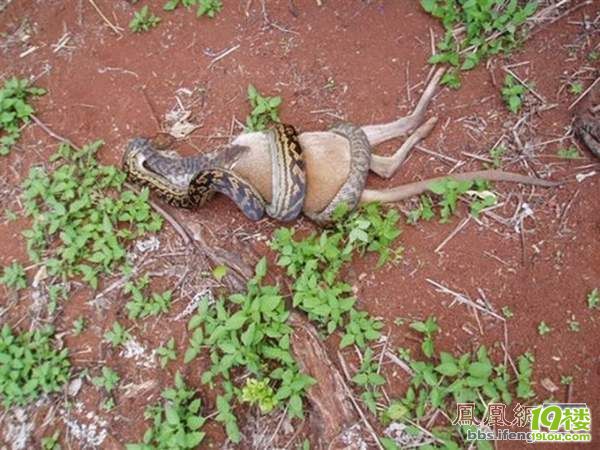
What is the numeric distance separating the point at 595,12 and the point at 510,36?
2.04 ft

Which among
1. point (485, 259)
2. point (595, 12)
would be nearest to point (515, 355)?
point (485, 259)

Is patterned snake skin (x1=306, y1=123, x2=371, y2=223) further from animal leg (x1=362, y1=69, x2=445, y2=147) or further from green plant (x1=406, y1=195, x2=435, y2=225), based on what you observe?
green plant (x1=406, y1=195, x2=435, y2=225)

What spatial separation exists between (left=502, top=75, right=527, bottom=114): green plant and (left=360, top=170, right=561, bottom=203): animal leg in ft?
1.64

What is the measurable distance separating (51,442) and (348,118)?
2851 millimetres

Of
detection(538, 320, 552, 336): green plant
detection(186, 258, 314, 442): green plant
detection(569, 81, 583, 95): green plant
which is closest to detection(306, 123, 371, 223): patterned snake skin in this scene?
detection(186, 258, 314, 442): green plant

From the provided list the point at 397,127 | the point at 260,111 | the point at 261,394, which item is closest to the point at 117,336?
the point at 261,394

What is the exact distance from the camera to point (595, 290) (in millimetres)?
3139

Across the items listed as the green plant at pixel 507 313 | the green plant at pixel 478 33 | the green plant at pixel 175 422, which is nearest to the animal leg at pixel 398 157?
the green plant at pixel 478 33

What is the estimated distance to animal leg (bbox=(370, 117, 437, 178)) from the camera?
12.0ft

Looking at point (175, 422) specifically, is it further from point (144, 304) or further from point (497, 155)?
point (497, 155)

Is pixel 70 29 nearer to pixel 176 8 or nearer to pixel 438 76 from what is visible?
pixel 176 8

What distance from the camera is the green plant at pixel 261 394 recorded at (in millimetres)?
3066

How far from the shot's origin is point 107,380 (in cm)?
334

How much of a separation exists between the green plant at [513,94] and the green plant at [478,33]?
0.26 m
